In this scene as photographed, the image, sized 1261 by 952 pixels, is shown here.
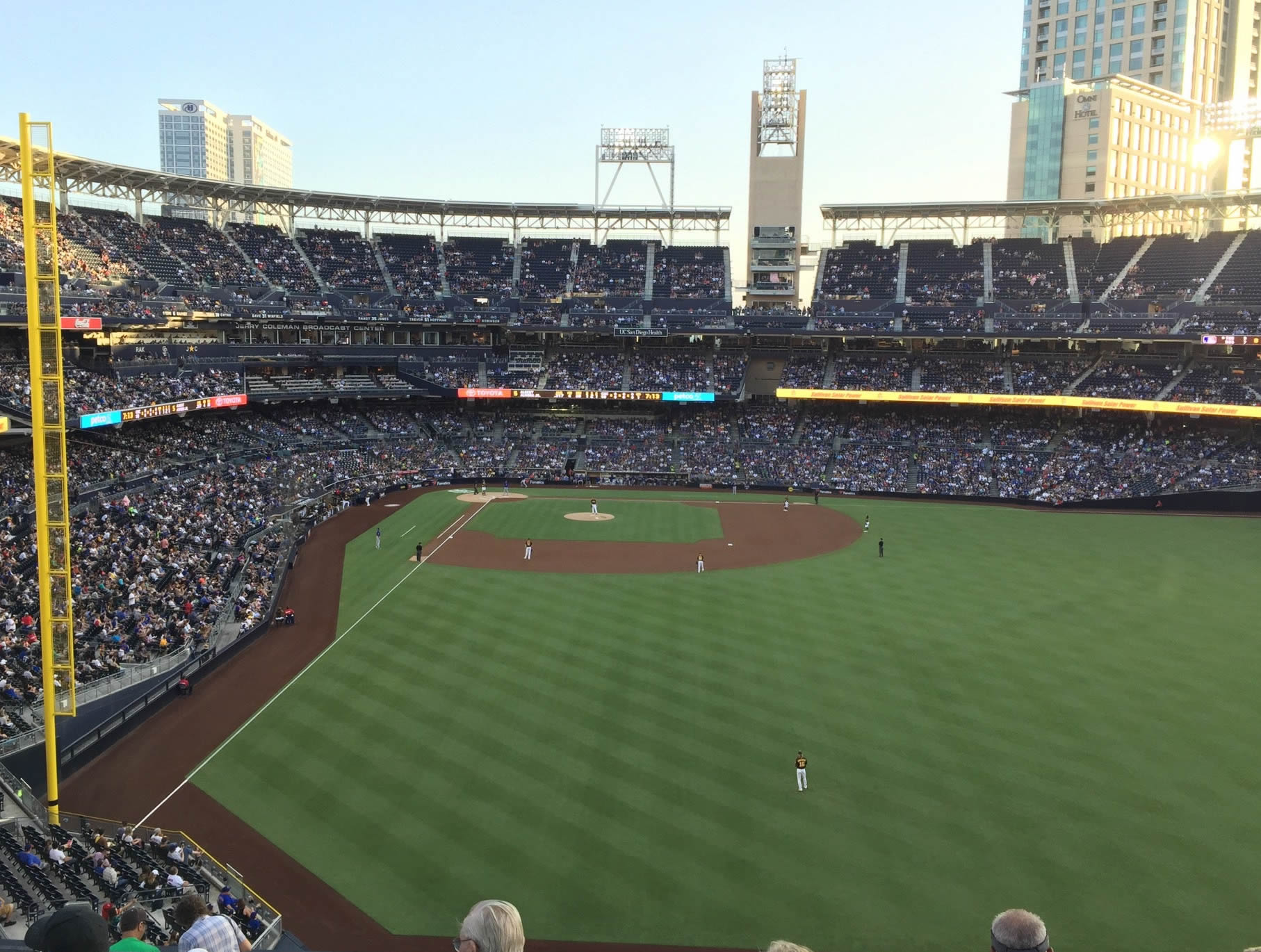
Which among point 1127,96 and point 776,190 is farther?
point 1127,96

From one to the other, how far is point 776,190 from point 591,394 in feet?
84.9

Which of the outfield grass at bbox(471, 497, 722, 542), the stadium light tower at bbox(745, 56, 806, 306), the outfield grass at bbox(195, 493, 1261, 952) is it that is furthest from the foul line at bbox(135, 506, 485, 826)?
the stadium light tower at bbox(745, 56, 806, 306)

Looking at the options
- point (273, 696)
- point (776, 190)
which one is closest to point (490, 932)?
point (273, 696)

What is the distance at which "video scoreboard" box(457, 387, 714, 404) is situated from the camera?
220 feet

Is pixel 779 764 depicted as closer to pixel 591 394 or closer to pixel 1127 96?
pixel 591 394

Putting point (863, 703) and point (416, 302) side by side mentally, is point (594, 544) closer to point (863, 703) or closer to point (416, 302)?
point (863, 703)

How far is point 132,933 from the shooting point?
16.3 ft

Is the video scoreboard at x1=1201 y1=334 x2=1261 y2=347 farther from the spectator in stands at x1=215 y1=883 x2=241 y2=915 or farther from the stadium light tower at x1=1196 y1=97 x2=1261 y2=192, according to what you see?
the spectator in stands at x1=215 y1=883 x2=241 y2=915

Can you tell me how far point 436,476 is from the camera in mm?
61188

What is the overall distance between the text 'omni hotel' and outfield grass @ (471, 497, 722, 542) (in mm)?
67997

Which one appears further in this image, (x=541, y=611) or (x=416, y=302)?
(x=416, y=302)

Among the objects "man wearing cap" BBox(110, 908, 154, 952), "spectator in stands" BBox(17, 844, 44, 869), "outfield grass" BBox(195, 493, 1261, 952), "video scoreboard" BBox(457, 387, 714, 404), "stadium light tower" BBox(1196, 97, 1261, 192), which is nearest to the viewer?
"man wearing cap" BBox(110, 908, 154, 952)

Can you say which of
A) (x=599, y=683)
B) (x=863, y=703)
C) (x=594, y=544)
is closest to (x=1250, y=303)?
(x=594, y=544)

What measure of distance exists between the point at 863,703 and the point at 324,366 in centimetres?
5494
